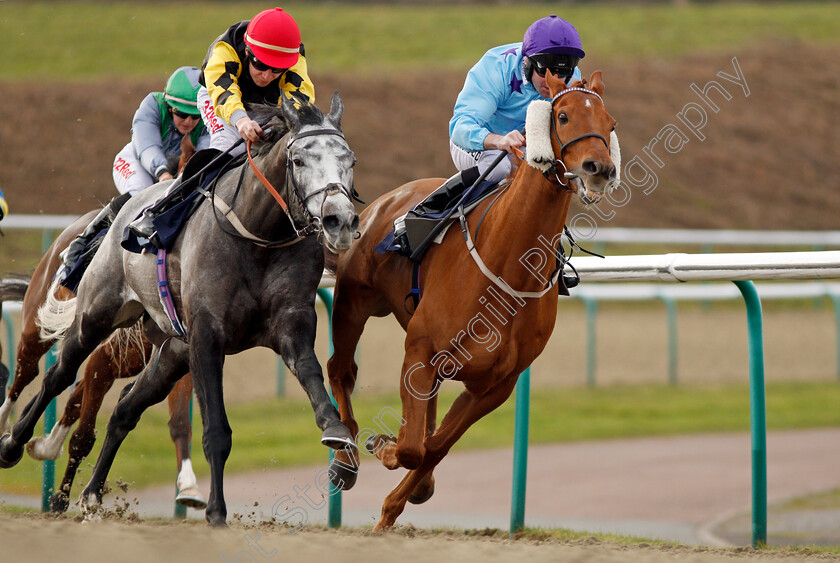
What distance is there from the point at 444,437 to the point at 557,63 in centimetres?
169

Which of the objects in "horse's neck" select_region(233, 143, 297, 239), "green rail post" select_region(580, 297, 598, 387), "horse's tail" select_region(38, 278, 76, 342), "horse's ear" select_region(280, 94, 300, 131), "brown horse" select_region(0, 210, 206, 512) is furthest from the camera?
"green rail post" select_region(580, 297, 598, 387)

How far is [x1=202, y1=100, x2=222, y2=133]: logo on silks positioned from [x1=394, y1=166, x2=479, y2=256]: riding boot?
1.01 meters

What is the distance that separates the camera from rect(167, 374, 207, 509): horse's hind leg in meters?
5.80

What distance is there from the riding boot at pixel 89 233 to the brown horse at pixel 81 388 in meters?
0.36

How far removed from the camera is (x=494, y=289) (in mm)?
4551

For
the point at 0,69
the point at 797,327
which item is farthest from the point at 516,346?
the point at 0,69

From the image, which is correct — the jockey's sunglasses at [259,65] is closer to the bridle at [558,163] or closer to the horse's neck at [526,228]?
the horse's neck at [526,228]

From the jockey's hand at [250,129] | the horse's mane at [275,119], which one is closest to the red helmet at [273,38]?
the horse's mane at [275,119]

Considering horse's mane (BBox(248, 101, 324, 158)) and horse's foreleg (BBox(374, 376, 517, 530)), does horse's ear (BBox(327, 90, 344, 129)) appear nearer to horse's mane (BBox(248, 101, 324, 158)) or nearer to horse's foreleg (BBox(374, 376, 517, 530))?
horse's mane (BBox(248, 101, 324, 158))

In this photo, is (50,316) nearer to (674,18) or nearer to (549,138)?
(549,138)

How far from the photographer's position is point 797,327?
15.8 m

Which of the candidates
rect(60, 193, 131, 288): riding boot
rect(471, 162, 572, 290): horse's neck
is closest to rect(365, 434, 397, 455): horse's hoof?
rect(471, 162, 572, 290): horse's neck

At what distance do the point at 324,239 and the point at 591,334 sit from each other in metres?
8.08

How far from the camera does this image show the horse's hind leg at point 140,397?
5.36m
